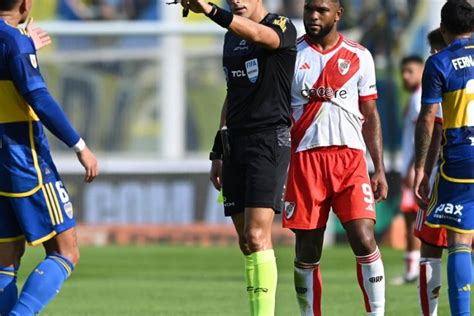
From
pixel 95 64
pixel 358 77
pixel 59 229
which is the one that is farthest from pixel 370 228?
pixel 95 64

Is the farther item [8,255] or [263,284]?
[263,284]

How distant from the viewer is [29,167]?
8.13m

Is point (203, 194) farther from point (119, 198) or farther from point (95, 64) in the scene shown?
point (95, 64)

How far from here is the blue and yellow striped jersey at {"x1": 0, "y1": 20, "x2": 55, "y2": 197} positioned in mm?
8016

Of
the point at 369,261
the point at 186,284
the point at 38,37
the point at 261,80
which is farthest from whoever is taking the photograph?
the point at 186,284

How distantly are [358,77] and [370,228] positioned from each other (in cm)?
108

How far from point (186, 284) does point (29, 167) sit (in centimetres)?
619

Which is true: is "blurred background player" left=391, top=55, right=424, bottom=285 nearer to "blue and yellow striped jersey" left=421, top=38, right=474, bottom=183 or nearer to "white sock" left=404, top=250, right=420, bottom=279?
"white sock" left=404, top=250, right=420, bottom=279

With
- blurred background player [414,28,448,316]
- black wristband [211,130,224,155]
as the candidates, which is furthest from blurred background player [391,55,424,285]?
black wristband [211,130,224,155]

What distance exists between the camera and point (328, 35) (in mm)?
9359

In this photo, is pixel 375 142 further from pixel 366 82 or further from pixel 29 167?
pixel 29 167

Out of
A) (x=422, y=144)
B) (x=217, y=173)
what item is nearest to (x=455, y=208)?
(x=422, y=144)

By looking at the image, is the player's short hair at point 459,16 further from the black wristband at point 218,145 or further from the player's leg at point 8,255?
the player's leg at point 8,255

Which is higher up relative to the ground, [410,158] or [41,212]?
[41,212]
